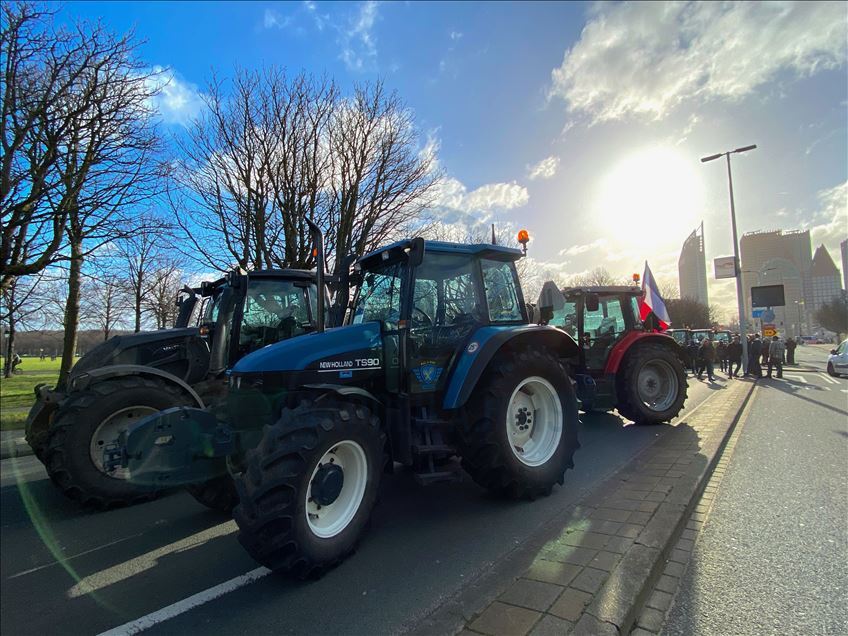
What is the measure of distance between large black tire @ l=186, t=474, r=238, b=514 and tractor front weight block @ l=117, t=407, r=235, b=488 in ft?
1.35

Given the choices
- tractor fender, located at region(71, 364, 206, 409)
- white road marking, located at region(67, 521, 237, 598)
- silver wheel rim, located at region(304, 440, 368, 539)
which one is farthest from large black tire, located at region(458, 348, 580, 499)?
tractor fender, located at region(71, 364, 206, 409)

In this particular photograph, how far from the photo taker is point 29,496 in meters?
5.37

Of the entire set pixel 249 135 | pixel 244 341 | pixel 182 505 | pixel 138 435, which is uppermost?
pixel 249 135

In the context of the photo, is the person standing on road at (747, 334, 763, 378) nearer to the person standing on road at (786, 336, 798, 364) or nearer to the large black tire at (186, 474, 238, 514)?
the person standing on road at (786, 336, 798, 364)

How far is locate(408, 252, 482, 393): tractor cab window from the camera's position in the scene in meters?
4.16

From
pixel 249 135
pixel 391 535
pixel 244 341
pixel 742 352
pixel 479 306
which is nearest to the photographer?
pixel 391 535

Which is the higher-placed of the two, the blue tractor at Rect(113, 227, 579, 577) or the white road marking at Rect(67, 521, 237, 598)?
the blue tractor at Rect(113, 227, 579, 577)

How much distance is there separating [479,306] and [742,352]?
21214 mm

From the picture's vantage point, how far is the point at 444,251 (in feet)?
15.0

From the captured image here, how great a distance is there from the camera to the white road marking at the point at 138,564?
323 centimetres

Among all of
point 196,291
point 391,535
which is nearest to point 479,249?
point 391,535

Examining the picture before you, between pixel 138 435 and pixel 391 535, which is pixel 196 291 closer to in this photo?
pixel 138 435

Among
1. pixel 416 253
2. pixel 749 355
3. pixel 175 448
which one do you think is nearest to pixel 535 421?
pixel 416 253

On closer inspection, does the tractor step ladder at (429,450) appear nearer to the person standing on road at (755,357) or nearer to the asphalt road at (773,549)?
the asphalt road at (773,549)
